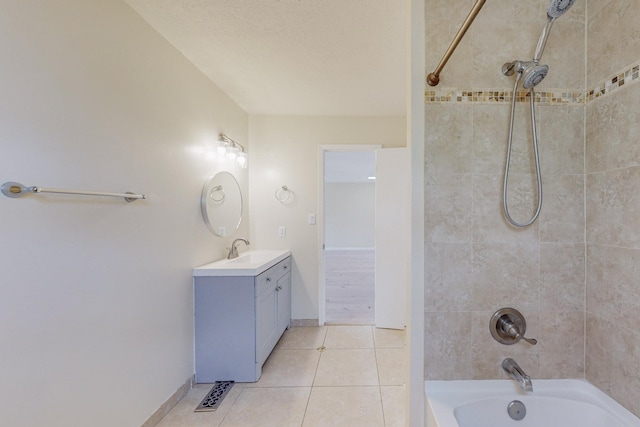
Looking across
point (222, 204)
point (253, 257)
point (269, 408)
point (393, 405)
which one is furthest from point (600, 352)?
Answer: point (222, 204)

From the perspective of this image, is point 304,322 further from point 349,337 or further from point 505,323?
point 505,323

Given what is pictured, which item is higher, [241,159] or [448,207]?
[241,159]

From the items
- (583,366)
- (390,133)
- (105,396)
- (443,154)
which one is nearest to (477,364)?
(583,366)

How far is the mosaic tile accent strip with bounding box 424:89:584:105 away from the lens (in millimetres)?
1203

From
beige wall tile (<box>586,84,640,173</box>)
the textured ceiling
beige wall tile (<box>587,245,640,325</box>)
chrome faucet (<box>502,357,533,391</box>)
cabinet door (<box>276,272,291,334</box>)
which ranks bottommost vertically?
cabinet door (<box>276,272,291,334</box>)

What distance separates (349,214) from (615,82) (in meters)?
8.21

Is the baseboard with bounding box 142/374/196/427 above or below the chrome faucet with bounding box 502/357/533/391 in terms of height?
below

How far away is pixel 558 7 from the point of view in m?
0.85

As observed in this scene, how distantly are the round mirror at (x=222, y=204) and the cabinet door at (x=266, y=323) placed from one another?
0.74 metres

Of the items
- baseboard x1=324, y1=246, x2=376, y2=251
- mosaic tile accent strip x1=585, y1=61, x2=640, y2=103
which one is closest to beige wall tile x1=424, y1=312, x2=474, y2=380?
mosaic tile accent strip x1=585, y1=61, x2=640, y2=103

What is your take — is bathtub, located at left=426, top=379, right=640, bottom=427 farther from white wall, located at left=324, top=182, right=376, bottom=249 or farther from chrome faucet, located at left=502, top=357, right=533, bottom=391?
white wall, located at left=324, top=182, right=376, bottom=249

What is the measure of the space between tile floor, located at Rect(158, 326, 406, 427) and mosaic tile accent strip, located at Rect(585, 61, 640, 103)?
1682 mm

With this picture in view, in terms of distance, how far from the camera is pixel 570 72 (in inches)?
47.6

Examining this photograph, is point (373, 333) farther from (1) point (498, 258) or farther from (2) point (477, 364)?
(1) point (498, 258)
